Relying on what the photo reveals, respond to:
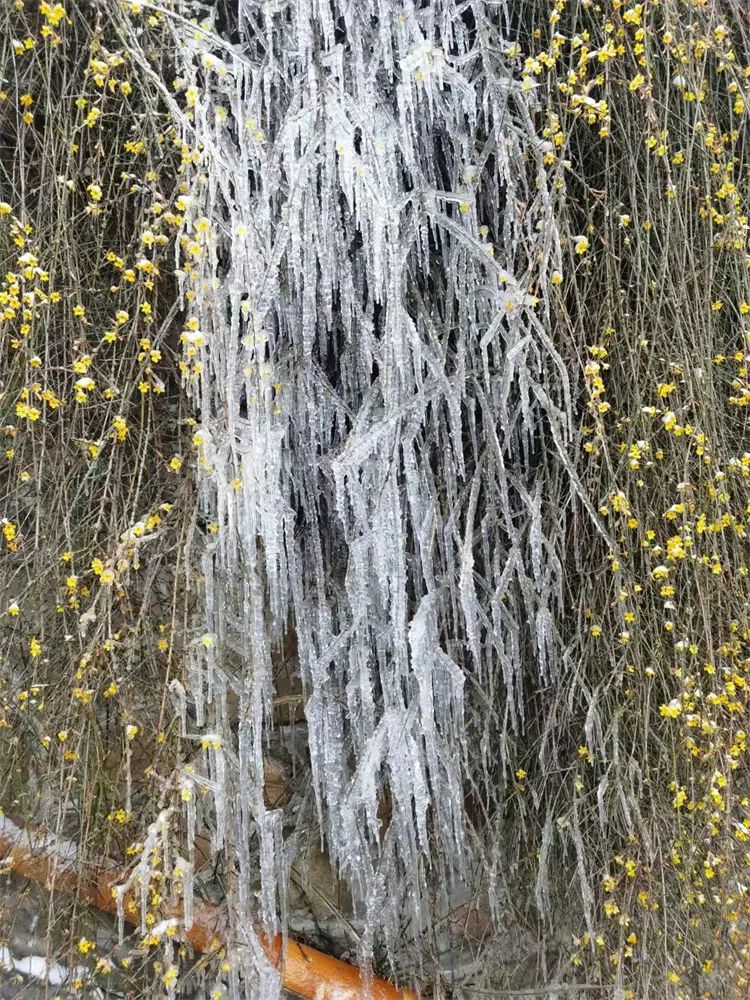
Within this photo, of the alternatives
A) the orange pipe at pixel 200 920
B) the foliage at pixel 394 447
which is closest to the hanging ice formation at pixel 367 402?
the foliage at pixel 394 447

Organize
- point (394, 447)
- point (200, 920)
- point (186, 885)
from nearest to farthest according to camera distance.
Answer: point (186, 885), point (394, 447), point (200, 920)

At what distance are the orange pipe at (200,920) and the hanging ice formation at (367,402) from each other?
16 centimetres

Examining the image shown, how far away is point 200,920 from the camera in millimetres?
1520

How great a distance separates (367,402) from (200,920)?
3.32 ft

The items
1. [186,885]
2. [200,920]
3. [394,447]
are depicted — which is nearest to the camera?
[186,885]

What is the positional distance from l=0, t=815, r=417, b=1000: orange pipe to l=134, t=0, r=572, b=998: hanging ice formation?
0.51ft

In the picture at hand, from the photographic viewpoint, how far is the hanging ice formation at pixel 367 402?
4.39 feet

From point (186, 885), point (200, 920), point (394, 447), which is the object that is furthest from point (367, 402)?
point (200, 920)

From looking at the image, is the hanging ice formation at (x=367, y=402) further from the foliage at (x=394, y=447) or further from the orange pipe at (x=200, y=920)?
the orange pipe at (x=200, y=920)

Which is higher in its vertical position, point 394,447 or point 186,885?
point 394,447

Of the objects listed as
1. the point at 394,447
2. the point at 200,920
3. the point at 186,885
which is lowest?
the point at 200,920

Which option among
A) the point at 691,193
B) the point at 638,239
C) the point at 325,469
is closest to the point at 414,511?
the point at 325,469

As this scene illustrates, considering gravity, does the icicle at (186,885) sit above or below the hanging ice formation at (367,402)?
below

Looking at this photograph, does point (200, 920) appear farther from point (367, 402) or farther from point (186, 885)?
point (367, 402)
